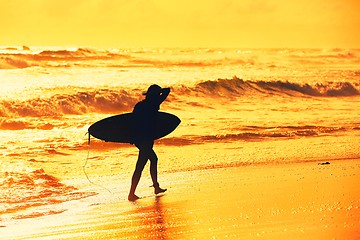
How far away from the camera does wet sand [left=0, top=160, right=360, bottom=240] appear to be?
7.51 metres

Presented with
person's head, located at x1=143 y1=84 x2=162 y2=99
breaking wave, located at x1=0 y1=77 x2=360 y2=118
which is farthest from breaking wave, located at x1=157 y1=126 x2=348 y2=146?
breaking wave, located at x1=0 y1=77 x2=360 y2=118

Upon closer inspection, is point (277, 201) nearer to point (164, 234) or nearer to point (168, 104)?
point (164, 234)

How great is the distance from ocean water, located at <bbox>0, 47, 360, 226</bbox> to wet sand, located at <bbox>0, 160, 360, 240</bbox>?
69 centimetres

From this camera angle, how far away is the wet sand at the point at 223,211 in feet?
24.6

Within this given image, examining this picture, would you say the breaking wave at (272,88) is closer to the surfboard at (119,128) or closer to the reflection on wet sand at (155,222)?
the surfboard at (119,128)

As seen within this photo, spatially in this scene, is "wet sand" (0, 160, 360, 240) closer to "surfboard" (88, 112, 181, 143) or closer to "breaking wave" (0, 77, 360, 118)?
"surfboard" (88, 112, 181, 143)

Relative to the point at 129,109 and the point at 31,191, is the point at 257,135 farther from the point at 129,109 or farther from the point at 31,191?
the point at 129,109

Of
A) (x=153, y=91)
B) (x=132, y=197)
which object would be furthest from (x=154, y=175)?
(x=153, y=91)

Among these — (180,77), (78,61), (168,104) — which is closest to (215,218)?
(168,104)

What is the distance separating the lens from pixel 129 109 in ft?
93.9

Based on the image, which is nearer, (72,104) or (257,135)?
(257,135)

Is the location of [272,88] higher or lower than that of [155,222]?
lower

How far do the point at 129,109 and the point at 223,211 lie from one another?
20.3 meters

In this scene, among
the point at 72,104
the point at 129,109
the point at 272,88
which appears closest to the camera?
the point at 72,104
